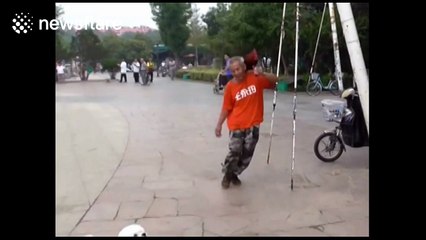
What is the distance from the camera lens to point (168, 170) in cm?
631

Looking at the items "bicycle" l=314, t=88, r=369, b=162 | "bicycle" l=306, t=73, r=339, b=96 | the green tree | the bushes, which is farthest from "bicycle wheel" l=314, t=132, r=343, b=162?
the bushes

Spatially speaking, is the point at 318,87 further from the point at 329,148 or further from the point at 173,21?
the point at 329,148

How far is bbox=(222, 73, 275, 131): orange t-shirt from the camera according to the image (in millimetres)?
5246

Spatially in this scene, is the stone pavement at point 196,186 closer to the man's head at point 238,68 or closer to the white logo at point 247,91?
the white logo at point 247,91

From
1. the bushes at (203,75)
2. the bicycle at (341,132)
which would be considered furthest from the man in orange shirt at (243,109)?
the bushes at (203,75)

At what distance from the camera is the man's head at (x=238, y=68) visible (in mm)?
5145

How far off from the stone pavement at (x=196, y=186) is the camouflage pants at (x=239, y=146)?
0.28 metres

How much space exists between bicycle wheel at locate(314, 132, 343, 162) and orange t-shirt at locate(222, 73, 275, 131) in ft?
5.32
